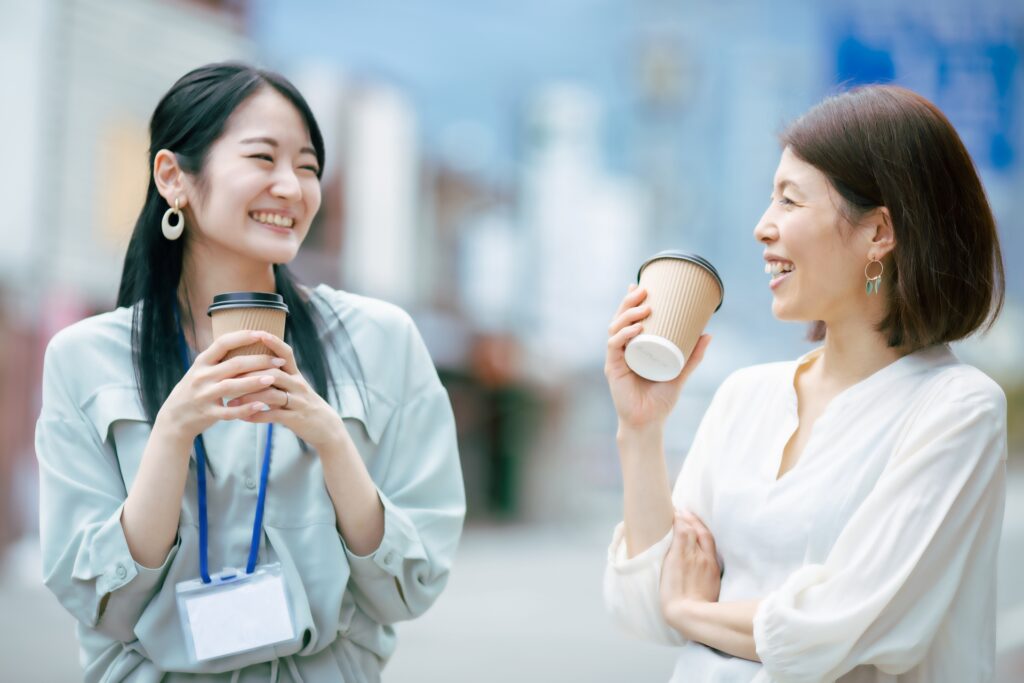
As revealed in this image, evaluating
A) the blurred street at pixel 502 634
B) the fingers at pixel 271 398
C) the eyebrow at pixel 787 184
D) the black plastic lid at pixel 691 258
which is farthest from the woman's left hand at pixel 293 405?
the blurred street at pixel 502 634

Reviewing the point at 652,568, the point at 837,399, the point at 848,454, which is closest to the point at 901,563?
the point at 848,454

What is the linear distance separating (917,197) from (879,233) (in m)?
0.09

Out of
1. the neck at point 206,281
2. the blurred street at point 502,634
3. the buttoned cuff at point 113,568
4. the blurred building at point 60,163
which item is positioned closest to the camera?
the buttoned cuff at point 113,568

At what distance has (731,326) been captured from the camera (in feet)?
65.8

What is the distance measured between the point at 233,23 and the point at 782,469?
1161cm

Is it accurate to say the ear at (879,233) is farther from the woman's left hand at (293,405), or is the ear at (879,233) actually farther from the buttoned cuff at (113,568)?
the buttoned cuff at (113,568)

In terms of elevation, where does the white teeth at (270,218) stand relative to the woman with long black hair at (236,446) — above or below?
above

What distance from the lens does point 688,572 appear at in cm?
191

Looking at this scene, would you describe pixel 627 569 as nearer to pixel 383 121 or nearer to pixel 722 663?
pixel 722 663

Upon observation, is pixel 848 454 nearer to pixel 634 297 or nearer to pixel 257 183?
pixel 634 297

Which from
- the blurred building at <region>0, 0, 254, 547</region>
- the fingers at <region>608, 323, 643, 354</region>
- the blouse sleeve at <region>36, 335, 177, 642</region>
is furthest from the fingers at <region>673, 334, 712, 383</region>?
the blurred building at <region>0, 0, 254, 547</region>

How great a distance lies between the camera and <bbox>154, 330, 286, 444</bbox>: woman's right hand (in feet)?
5.42

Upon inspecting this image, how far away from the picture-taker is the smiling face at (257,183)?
1.90m

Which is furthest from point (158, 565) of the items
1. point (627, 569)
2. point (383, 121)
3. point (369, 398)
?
point (383, 121)
